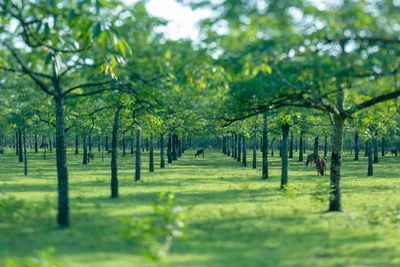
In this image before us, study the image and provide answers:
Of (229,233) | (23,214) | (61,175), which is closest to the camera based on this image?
(229,233)

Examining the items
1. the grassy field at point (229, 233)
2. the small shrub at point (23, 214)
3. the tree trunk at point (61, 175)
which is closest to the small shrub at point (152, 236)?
the grassy field at point (229, 233)

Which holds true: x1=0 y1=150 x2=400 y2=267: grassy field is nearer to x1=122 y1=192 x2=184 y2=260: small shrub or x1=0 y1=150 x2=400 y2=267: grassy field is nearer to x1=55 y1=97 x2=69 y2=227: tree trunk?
x1=122 y1=192 x2=184 y2=260: small shrub

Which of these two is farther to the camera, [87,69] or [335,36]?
[87,69]

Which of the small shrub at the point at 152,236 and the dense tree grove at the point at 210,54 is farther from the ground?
the dense tree grove at the point at 210,54

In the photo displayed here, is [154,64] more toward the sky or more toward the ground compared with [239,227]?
more toward the sky

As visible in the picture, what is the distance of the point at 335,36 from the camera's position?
8.65 meters

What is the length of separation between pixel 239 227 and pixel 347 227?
336 cm

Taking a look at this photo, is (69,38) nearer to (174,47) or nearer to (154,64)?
(154,64)

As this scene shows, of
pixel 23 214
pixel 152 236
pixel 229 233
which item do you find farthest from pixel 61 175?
pixel 229 233

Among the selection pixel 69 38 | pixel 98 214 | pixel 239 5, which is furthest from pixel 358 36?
A: pixel 98 214

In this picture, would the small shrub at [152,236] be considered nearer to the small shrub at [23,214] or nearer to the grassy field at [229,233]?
the grassy field at [229,233]

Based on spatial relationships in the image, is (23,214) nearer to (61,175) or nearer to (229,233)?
(61,175)

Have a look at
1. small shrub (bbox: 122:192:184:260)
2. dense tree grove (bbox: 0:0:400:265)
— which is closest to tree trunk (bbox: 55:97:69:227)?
dense tree grove (bbox: 0:0:400:265)

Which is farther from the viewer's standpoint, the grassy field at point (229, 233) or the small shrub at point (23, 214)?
the small shrub at point (23, 214)
